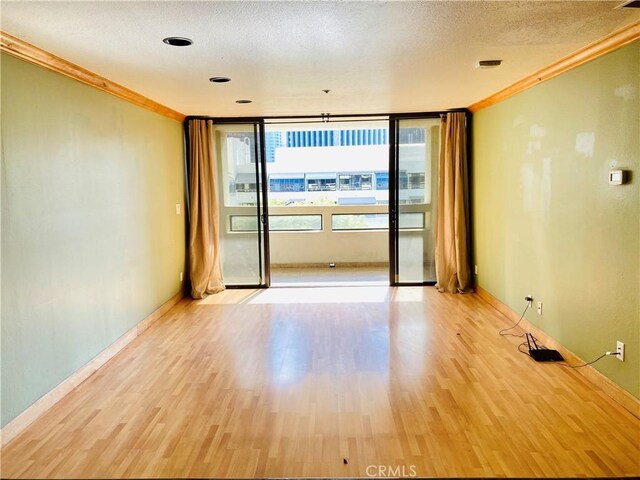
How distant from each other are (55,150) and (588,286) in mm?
3875

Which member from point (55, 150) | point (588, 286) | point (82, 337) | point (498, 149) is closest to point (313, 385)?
point (82, 337)

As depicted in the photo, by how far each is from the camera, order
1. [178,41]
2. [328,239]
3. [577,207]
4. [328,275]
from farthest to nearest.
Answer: [328,239] → [328,275] → [577,207] → [178,41]

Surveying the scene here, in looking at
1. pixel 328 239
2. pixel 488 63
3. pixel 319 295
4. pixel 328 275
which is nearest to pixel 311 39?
pixel 488 63

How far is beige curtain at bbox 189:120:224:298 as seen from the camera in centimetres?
594

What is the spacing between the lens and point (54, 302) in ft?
10.1

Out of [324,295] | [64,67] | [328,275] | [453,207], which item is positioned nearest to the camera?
[64,67]

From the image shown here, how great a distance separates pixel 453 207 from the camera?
591 centimetres

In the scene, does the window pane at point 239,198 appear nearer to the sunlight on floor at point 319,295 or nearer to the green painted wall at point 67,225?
the sunlight on floor at point 319,295

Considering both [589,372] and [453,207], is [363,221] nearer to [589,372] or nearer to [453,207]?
[453,207]

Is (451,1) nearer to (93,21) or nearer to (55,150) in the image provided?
(93,21)

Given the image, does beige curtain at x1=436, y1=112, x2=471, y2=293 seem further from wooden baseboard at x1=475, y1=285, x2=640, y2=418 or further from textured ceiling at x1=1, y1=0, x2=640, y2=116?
textured ceiling at x1=1, y1=0, x2=640, y2=116

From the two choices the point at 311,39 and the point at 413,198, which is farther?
the point at 413,198

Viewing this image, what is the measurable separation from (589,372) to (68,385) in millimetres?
3726

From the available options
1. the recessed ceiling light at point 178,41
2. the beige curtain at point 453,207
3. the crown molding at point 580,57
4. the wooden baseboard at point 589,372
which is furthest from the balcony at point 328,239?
the recessed ceiling light at point 178,41
